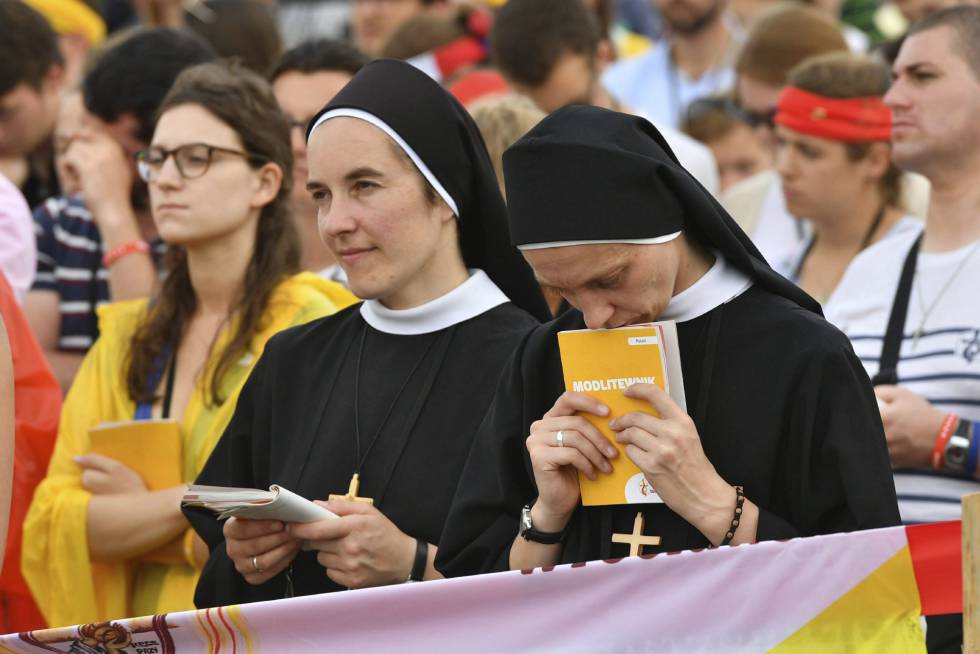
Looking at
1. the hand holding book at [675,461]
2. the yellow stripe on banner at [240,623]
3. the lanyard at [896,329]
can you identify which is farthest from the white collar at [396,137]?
the lanyard at [896,329]

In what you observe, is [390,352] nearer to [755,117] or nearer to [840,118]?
[840,118]

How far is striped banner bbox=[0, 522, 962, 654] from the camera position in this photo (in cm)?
309

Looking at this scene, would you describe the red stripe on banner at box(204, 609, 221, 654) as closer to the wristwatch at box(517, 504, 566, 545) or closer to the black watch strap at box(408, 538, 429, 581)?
the black watch strap at box(408, 538, 429, 581)

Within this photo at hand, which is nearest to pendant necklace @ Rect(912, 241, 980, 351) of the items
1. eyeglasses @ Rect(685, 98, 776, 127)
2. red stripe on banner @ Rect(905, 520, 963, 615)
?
red stripe on banner @ Rect(905, 520, 963, 615)

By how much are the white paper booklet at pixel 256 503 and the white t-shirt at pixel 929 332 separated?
1843 mm

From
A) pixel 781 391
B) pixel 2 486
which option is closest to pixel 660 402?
pixel 781 391

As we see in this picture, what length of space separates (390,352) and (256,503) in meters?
0.78

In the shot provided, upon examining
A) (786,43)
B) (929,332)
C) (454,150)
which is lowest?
(929,332)

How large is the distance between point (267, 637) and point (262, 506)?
30 centimetres

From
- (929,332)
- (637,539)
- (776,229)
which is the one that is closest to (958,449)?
(929,332)

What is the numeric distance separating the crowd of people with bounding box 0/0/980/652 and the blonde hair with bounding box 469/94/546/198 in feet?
0.05

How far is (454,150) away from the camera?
13.3ft

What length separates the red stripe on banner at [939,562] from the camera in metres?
3.06

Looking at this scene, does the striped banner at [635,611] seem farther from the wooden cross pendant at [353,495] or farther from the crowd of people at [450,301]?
the wooden cross pendant at [353,495]
